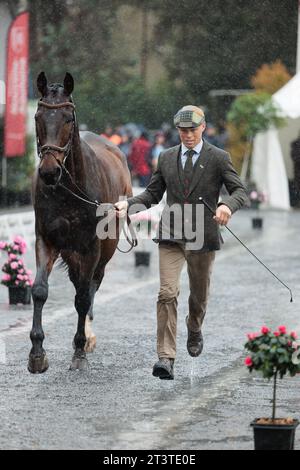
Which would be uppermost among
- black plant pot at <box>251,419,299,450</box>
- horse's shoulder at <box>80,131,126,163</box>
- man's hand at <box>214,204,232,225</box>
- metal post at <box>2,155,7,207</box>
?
horse's shoulder at <box>80,131,126,163</box>

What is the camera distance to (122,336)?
505 inches

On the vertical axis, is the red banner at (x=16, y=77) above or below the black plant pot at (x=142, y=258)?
above

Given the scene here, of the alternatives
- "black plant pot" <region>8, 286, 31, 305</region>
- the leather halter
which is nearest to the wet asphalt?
"black plant pot" <region>8, 286, 31, 305</region>

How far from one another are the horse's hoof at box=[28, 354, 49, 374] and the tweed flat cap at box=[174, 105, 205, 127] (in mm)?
1988

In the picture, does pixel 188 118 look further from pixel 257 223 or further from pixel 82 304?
pixel 257 223

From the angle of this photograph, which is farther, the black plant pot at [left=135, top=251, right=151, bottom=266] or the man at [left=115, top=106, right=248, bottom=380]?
the black plant pot at [left=135, top=251, right=151, bottom=266]

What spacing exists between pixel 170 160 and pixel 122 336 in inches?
109

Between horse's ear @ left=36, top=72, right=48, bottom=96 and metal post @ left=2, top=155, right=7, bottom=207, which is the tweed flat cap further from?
metal post @ left=2, top=155, right=7, bottom=207

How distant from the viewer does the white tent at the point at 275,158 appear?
113 feet

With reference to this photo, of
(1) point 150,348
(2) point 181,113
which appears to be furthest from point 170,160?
(1) point 150,348

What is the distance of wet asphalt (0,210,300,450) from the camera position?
27.6 ft

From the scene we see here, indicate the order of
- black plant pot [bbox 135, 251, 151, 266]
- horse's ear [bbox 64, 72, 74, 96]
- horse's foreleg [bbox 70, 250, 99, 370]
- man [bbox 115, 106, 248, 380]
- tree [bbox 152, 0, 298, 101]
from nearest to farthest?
man [bbox 115, 106, 248, 380] < horse's ear [bbox 64, 72, 74, 96] < horse's foreleg [bbox 70, 250, 99, 370] < black plant pot [bbox 135, 251, 151, 266] < tree [bbox 152, 0, 298, 101]

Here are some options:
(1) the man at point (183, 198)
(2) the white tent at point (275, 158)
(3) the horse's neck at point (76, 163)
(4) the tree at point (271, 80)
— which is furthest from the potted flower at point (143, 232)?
(4) the tree at point (271, 80)

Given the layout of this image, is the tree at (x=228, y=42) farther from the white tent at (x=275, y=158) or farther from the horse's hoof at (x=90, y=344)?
the horse's hoof at (x=90, y=344)
